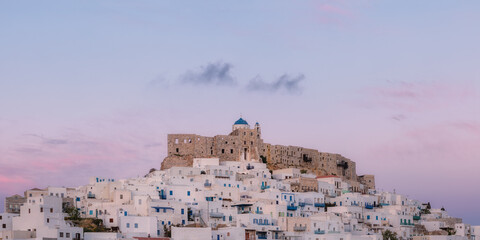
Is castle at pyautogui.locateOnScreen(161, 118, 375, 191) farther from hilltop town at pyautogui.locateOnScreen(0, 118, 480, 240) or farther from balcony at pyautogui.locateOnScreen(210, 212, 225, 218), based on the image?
balcony at pyautogui.locateOnScreen(210, 212, 225, 218)

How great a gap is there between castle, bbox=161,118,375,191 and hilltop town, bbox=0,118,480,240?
0.12 metres

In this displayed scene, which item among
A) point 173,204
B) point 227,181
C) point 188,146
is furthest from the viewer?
point 188,146

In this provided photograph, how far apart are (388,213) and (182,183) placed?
23.1 metres

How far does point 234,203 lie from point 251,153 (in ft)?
61.4

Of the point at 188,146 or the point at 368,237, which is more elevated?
the point at 188,146

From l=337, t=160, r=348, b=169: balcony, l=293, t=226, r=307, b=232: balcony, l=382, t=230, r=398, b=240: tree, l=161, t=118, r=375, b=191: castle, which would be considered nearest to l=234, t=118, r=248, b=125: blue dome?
l=161, t=118, r=375, b=191: castle

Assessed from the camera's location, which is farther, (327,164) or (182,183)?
(327,164)

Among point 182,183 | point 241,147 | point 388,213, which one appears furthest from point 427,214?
point 182,183

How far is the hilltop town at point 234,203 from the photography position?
71.8 m

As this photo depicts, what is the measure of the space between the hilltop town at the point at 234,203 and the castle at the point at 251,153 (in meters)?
0.12

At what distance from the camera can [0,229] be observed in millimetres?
71812

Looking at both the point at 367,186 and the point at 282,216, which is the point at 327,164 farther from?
the point at 282,216

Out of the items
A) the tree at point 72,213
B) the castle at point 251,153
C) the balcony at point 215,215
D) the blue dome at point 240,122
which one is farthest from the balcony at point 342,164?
the tree at point 72,213

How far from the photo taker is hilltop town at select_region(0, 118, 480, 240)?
71750 millimetres
